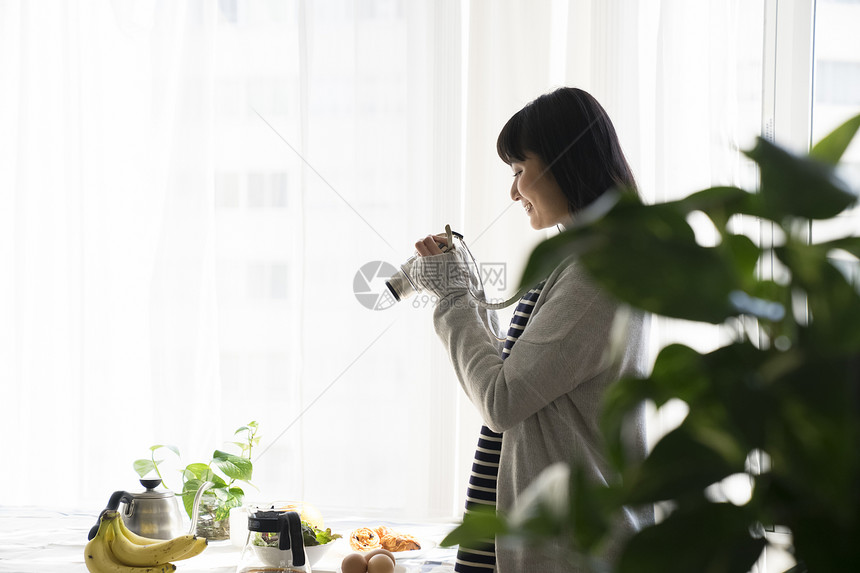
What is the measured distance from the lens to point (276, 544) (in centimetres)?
109

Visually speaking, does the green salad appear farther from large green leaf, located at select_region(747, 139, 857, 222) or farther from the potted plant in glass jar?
large green leaf, located at select_region(747, 139, 857, 222)

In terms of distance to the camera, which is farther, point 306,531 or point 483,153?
point 483,153

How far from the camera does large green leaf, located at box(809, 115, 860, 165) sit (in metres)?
0.27

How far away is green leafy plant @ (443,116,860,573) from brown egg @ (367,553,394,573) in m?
0.93

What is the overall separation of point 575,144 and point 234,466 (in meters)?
0.95

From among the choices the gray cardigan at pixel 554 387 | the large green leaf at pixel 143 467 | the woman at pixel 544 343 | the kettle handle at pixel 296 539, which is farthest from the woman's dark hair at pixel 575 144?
the large green leaf at pixel 143 467

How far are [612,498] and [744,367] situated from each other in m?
0.07

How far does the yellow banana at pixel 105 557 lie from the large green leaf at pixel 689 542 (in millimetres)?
1067

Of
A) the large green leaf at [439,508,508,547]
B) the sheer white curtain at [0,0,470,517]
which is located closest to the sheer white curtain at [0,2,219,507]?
the sheer white curtain at [0,0,470,517]

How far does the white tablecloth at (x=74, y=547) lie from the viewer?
47.9 inches

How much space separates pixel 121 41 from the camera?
2148 millimetres

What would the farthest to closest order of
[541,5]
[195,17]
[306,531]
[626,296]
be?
[195,17]
[541,5]
[306,531]
[626,296]

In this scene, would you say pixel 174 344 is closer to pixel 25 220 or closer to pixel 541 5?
pixel 25 220

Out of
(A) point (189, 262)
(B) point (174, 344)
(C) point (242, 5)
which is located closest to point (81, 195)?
(A) point (189, 262)
